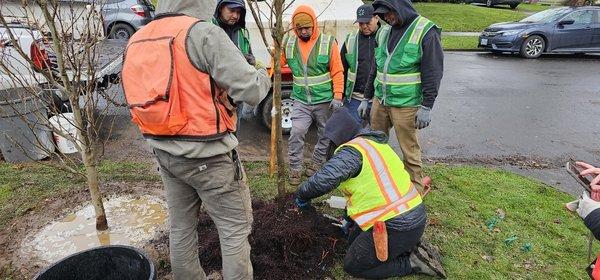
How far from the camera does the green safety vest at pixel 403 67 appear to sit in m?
3.76

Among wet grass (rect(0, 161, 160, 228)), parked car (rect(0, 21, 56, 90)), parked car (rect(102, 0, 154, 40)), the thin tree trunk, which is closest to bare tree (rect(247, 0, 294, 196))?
the thin tree trunk

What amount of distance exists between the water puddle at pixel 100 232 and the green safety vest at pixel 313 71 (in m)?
1.83

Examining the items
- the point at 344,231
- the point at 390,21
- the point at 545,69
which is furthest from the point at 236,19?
the point at 545,69

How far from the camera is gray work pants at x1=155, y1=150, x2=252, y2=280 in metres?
2.31

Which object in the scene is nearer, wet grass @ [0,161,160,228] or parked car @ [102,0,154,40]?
wet grass @ [0,161,160,228]

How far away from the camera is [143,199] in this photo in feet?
13.5

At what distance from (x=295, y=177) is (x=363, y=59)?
Result: 1.52 meters

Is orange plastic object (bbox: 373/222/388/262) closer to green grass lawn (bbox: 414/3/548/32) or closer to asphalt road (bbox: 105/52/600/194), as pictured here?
asphalt road (bbox: 105/52/600/194)

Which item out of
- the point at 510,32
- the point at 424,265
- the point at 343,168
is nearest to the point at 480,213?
the point at 424,265

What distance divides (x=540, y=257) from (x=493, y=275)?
0.54 metres

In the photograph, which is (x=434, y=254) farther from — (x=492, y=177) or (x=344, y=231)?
(x=492, y=177)

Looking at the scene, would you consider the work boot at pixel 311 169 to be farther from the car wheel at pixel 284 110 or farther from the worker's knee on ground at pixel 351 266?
the worker's knee on ground at pixel 351 266

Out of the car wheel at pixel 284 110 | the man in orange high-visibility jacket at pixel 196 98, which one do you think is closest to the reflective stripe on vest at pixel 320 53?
the car wheel at pixel 284 110

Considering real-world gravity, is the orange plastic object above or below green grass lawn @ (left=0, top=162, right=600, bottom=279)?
above
